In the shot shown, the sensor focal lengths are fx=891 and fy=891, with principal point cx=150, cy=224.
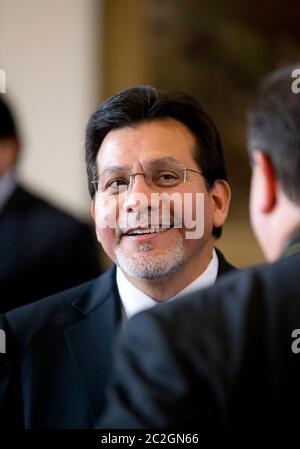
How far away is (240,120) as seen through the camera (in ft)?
6.09

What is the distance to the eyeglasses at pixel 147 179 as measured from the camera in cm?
135

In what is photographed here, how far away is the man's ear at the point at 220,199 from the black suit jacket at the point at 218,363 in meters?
0.30

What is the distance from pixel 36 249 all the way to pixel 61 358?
0.25m

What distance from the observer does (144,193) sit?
1348mm

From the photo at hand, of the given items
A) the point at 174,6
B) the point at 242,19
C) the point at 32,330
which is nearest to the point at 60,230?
the point at 32,330

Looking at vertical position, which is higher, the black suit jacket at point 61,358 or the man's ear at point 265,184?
the man's ear at point 265,184

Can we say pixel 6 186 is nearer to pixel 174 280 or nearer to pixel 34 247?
pixel 34 247

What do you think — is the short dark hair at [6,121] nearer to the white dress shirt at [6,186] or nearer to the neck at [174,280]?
the white dress shirt at [6,186]

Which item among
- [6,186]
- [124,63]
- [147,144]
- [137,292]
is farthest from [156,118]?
[124,63]

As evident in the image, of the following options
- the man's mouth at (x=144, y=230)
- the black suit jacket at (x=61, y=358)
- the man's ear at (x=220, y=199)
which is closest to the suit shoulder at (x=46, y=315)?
the black suit jacket at (x=61, y=358)

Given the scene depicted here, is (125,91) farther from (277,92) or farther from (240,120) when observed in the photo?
(240,120)

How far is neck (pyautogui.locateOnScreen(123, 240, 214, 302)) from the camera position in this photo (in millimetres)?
1368

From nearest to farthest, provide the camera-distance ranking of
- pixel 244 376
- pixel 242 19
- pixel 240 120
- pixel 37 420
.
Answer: pixel 244 376 < pixel 37 420 < pixel 240 120 < pixel 242 19

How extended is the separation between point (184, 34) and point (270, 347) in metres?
2.04
